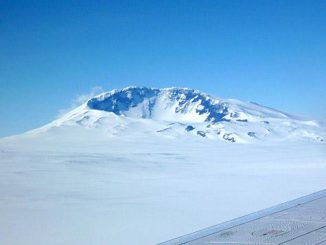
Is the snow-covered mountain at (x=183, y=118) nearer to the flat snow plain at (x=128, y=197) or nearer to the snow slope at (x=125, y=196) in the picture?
the snow slope at (x=125, y=196)

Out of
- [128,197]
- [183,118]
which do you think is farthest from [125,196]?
[183,118]

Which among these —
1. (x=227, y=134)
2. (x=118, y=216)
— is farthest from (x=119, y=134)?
(x=118, y=216)

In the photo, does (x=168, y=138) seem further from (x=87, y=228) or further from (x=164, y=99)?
(x=164, y=99)

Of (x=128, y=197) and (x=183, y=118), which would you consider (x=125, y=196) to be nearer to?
(x=128, y=197)

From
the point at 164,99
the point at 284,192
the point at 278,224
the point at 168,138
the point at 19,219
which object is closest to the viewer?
the point at 278,224

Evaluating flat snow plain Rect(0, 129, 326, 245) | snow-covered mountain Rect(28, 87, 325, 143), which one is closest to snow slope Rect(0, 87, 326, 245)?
flat snow plain Rect(0, 129, 326, 245)

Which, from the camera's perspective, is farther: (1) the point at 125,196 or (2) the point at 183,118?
(2) the point at 183,118

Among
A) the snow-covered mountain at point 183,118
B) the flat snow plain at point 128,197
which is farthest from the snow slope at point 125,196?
the snow-covered mountain at point 183,118

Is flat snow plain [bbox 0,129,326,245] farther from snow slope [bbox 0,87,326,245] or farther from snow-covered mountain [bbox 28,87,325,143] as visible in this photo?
snow-covered mountain [bbox 28,87,325,143]
